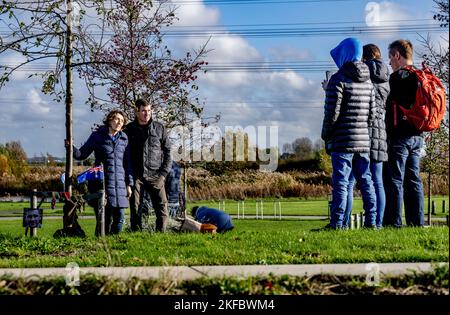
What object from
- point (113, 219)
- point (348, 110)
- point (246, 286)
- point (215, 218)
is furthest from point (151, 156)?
point (246, 286)

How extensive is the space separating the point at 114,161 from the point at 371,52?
4.09 m

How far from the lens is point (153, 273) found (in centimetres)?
529

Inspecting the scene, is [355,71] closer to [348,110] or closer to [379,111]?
[348,110]

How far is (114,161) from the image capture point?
423 inches

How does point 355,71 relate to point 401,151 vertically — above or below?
above

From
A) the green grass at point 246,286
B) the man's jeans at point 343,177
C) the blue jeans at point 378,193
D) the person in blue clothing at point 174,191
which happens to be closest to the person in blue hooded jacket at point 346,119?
the man's jeans at point 343,177

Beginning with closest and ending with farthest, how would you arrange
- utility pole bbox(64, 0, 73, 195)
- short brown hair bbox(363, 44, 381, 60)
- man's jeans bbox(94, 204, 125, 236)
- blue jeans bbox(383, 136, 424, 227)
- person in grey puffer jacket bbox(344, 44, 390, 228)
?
1. blue jeans bbox(383, 136, 424, 227)
2. person in grey puffer jacket bbox(344, 44, 390, 228)
3. short brown hair bbox(363, 44, 381, 60)
4. man's jeans bbox(94, 204, 125, 236)
5. utility pole bbox(64, 0, 73, 195)

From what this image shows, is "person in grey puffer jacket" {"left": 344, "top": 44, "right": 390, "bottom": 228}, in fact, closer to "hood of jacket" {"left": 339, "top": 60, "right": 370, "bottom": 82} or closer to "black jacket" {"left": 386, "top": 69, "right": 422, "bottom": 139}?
"black jacket" {"left": 386, "top": 69, "right": 422, "bottom": 139}

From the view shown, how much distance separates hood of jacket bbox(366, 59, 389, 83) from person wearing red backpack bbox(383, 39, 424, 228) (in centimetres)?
48

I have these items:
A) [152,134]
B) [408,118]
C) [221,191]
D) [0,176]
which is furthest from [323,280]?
[0,176]

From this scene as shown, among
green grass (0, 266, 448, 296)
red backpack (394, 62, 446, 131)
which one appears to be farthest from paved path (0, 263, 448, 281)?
red backpack (394, 62, 446, 131)

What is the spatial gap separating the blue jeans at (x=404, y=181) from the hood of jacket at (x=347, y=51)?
1.29 meters

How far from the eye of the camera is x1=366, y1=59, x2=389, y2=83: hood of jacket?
34.2 feet

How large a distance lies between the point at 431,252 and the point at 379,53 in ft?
15.4
